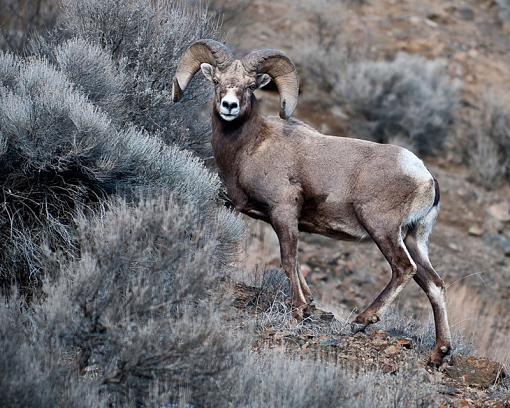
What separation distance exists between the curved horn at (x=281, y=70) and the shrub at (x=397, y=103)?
8.05 metres

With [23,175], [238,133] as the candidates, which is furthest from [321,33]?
[23,175]

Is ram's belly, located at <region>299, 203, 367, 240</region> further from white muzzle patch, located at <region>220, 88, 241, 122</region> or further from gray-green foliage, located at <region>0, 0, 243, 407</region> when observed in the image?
white muzzle patch, located at <region>220, 88, 241, 122</region>

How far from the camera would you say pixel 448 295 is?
39.5 feet

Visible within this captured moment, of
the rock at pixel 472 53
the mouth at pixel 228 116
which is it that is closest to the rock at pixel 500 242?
the rock at pixel 472 53

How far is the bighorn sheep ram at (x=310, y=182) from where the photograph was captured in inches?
302

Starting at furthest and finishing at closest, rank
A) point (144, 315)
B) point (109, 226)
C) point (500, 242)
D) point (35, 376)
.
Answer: point (500, 242) → point (109, 226) → point (144, 315) → point (35, 376)

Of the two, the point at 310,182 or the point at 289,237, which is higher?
the point at 310,182

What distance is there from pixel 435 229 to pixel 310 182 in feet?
23.5

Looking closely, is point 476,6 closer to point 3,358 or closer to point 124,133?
point 124,133

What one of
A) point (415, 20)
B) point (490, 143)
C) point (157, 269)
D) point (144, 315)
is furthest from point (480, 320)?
point (415, 20)

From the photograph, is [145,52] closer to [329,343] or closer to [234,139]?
[234,139]

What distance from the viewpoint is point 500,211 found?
15.5 meters

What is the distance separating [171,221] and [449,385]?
9.07ft

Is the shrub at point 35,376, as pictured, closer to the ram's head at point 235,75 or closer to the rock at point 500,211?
the ram's head at point 235,75
